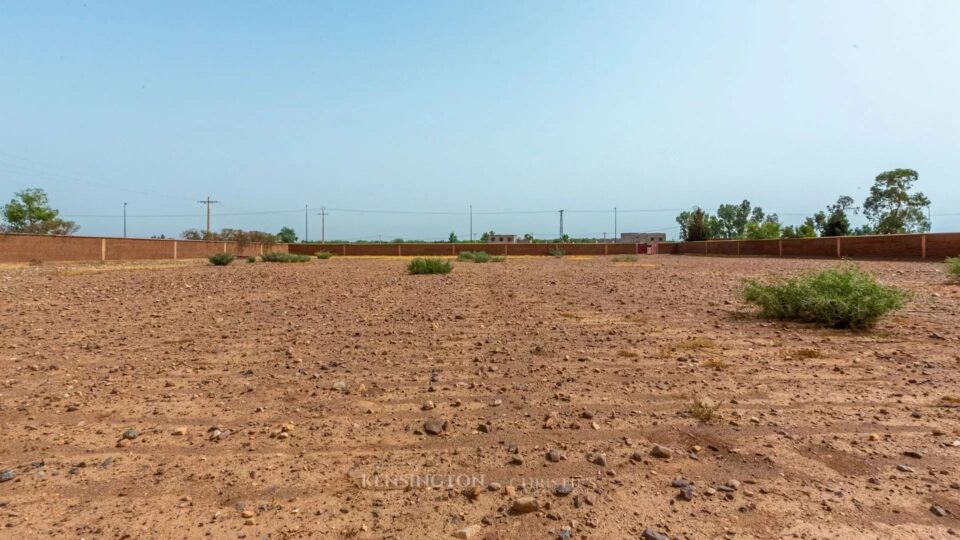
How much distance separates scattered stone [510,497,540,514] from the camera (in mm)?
2404

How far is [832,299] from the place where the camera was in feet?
21.6

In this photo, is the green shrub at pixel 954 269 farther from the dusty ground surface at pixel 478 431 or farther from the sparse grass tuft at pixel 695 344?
the sparse grass tuft at pixel 695 344

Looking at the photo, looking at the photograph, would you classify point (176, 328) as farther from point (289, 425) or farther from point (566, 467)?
point (566, 467)

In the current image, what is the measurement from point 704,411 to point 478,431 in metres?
1.56

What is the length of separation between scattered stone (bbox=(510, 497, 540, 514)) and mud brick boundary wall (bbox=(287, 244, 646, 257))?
2258 inches

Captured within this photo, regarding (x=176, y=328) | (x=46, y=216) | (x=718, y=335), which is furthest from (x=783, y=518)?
(x=46, y=216)

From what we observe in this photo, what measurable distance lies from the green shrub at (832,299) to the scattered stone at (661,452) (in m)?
4.82

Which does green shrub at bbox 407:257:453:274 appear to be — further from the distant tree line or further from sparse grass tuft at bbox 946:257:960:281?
the distant tree line

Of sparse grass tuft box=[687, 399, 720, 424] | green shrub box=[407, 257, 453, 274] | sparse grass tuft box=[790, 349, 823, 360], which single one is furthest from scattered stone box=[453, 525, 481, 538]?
green shrub box=[407, 257, 453, 274]

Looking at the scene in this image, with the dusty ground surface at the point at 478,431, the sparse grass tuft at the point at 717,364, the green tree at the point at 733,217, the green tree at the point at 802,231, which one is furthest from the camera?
the green tree at the point at 733,217

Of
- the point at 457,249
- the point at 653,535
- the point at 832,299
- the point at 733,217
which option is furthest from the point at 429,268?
the point at 733,217

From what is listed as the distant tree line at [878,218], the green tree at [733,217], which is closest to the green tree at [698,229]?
the distant tree line at [878,218]

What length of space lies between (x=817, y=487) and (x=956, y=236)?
31.9 metres

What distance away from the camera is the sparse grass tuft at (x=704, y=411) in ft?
11.3
